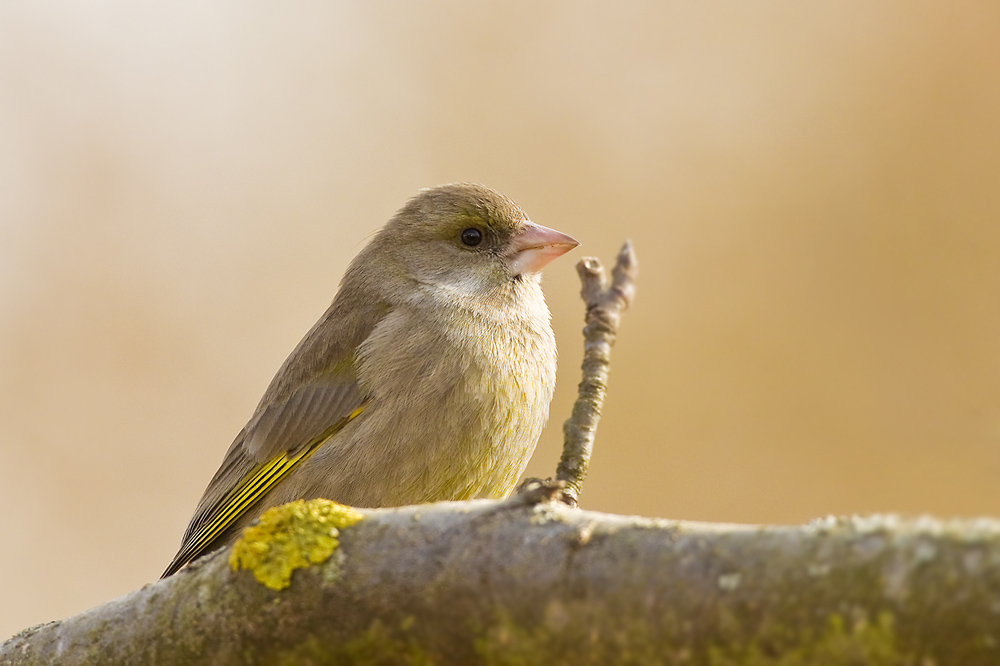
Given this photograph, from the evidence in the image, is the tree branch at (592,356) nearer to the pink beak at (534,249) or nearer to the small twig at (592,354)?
the small twig at (592,354)

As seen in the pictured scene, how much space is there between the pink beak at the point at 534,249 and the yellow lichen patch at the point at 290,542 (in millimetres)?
2043

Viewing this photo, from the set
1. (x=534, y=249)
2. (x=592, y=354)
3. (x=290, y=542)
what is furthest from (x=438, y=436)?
(x=290, y=542)

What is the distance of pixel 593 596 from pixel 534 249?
2.40 meters

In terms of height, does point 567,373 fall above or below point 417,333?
above

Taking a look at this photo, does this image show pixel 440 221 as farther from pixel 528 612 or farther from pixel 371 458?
pixel 528 612

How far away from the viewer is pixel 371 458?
2.94 metres

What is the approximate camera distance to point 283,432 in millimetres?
3234

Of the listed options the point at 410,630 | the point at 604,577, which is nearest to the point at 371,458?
the point at 410,630

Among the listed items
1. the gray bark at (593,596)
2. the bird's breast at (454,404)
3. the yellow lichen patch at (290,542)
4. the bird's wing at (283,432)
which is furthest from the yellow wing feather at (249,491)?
the yellow lichen patch at (290,542)

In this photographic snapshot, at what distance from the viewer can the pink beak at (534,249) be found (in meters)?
3.50

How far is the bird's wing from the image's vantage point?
3123mm

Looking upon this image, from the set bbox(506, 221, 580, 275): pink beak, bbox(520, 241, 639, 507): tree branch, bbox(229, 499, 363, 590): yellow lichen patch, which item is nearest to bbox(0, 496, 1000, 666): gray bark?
bbox(229, 499, 363, 590): yellow lichen patch

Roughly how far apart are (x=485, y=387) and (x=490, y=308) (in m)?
0.43

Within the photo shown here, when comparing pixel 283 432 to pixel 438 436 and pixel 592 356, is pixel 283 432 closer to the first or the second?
pixel 438 436
